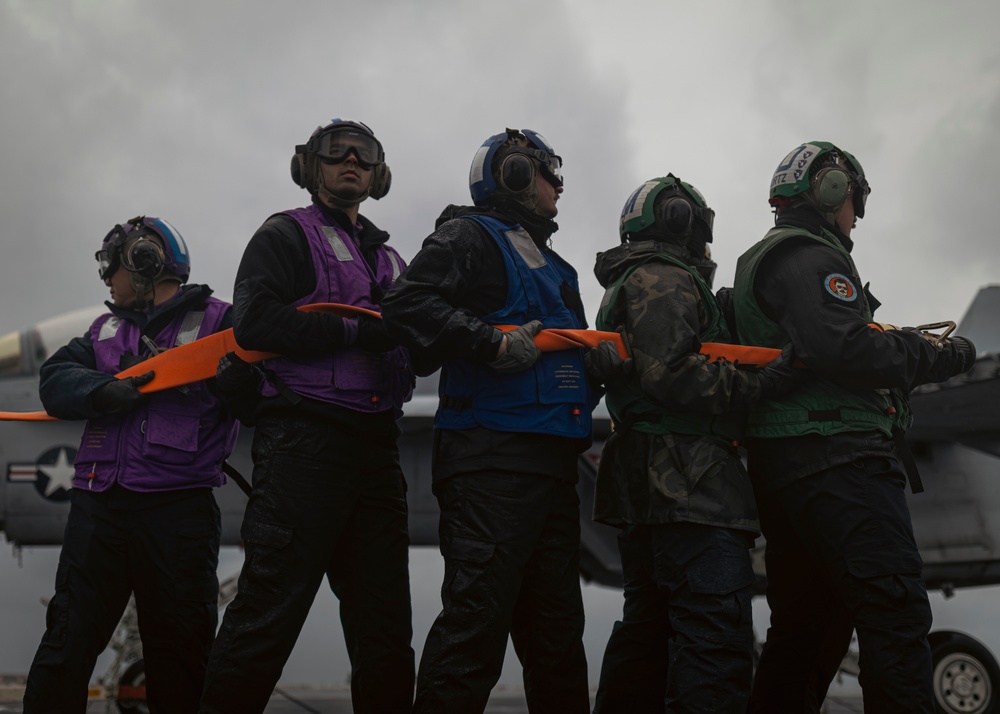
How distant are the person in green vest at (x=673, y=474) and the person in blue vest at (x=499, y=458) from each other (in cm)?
22

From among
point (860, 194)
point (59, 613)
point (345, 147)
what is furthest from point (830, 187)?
point (59, 613)

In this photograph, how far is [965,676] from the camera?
676 centimetres

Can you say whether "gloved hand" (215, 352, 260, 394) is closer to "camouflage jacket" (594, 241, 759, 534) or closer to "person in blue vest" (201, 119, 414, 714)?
"person in blue vest" (201, 119, 414, 714)

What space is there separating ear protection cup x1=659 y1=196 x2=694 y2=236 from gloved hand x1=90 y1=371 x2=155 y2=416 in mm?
2235

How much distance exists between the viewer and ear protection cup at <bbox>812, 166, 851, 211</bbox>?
3602 millimetres

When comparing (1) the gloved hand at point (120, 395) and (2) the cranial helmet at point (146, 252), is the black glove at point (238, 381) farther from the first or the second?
(2) the cranial helmet at point (146, 252)

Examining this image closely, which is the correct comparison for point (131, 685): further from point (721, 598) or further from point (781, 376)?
Answer: point (781, 376)

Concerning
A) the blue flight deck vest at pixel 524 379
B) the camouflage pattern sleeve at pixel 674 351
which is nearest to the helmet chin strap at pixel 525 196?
the blue flight deck vest at pixel 524 379

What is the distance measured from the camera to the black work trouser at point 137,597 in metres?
3.61

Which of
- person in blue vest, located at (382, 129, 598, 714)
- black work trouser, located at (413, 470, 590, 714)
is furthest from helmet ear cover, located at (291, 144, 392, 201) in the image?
black work trouser, located at (413, 470, 590, 714)

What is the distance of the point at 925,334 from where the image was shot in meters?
3.64

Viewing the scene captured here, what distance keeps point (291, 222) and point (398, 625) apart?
1.59m

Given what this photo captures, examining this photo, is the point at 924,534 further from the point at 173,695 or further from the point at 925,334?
the point at 173,695

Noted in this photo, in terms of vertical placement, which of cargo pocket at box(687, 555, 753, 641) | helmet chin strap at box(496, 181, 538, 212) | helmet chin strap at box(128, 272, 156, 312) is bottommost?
cargo pocket at box(687, 555, 753, 641)
